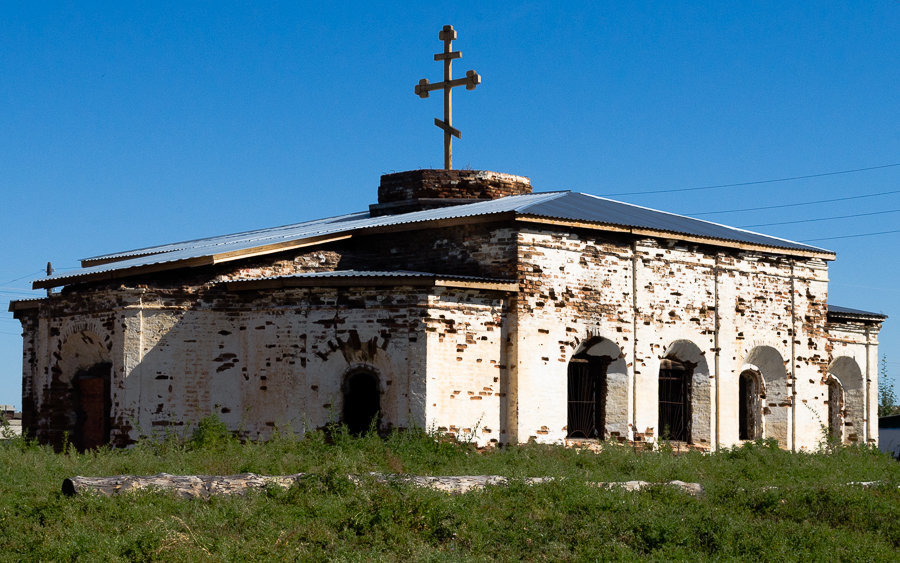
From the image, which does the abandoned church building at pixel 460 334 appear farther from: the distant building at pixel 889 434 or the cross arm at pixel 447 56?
the distant building at pixel 889 434

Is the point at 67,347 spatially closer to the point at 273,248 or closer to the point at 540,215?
the point at 273,248

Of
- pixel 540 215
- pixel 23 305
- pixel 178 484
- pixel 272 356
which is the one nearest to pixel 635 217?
pixel 540 215

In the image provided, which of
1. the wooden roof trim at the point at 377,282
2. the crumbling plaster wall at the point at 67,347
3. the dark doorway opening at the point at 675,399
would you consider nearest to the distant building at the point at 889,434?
the dark doorway opening at the point at 675,399

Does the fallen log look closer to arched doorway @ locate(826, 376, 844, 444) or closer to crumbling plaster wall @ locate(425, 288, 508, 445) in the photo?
crumbling plaster wall @ locate(425, 288, 508, 445)

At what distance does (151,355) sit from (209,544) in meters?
7.27

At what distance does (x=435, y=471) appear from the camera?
47.0 ft

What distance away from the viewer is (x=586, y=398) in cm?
1753

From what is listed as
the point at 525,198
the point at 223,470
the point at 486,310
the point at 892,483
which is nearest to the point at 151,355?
the point at 223,470

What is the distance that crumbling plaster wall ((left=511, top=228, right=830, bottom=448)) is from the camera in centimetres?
1673

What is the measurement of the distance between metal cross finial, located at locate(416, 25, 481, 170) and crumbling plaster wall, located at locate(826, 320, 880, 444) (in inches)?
368

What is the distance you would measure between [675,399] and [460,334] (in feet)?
15.3

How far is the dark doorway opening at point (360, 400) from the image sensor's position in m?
16.3

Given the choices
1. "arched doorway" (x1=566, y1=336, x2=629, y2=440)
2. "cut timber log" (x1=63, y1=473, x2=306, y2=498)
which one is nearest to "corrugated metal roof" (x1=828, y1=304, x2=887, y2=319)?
"arched doorway" (x1=566, y1=336, x2=629, y2=440)

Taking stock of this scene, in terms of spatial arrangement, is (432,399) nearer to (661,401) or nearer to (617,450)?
(617,450)
